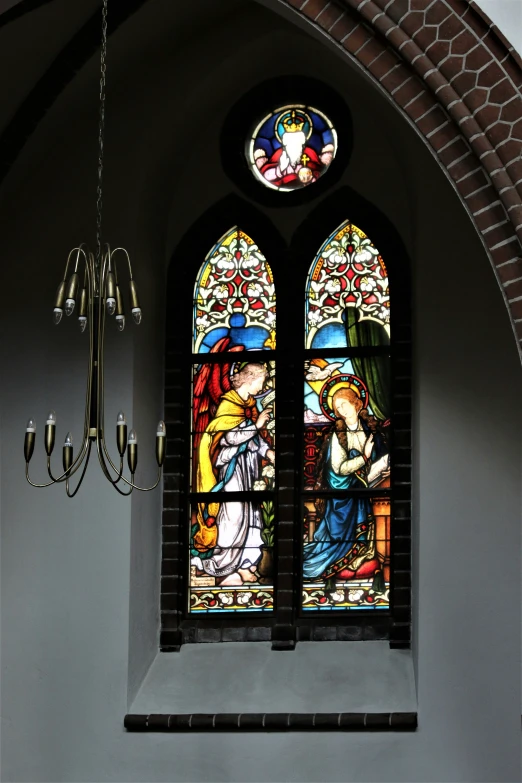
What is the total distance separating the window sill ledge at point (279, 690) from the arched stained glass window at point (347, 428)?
0.43m

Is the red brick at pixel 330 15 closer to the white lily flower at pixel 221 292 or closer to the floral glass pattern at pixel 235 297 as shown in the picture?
the floral glass pattern at pixel 235 297

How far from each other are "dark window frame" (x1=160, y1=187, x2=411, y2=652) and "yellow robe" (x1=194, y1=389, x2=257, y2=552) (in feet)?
0.31

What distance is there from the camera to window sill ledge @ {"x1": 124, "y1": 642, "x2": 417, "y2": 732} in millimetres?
9914

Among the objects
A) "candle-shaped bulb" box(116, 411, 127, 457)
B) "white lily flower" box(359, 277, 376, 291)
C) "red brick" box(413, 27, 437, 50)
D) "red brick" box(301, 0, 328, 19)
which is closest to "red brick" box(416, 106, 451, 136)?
"red brick" box(413, 27, 437, 50)

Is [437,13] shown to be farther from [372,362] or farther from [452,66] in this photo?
[372,362]

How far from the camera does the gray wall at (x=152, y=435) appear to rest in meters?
9.84

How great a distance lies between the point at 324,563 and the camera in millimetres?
10688

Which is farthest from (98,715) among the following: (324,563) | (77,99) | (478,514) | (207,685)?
(77,99)

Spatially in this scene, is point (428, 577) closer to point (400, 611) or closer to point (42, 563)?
point (400, 611)

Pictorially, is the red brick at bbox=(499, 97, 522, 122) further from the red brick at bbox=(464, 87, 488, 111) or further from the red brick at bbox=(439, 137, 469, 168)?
the red brick at bbox=(439, 137, 469, 168)

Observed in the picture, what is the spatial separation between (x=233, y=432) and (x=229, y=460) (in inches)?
7.5

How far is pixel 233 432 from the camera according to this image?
11047 millimetres

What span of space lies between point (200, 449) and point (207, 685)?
1.63m

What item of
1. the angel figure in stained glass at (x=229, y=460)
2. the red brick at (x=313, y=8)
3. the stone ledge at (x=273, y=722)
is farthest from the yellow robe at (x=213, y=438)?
the red brick at (x=313, y=8)
